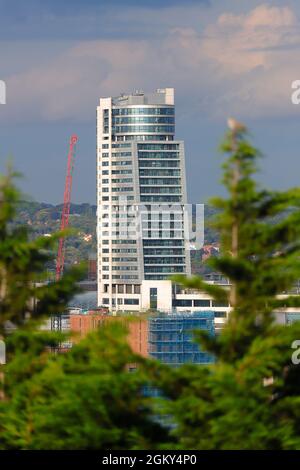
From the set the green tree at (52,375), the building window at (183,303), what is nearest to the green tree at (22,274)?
the green tree at (52,375)

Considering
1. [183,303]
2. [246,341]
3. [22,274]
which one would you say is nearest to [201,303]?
[183,303]

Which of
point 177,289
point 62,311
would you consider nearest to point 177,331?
point 177,289

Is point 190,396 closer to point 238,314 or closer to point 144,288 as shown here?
point 238,314

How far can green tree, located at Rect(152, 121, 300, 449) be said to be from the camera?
96.2ft

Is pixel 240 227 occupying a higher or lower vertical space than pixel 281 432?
higher

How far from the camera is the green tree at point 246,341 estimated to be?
29.3 metres

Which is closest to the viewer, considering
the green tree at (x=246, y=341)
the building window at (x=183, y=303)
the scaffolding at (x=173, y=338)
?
the green tree at (x=246, y=341)

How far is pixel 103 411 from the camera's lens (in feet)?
97.8

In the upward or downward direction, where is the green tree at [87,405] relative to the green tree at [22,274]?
downward

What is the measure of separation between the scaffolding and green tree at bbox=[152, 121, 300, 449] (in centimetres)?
9578

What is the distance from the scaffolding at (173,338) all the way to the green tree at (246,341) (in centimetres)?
9578

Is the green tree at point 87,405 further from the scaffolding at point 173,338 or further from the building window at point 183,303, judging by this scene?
the building window at point 183,303
